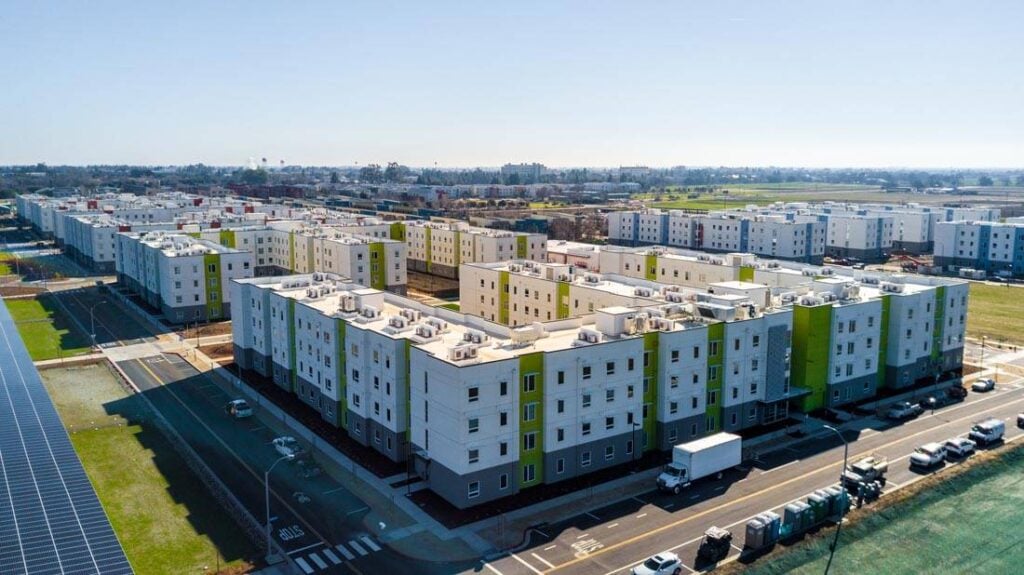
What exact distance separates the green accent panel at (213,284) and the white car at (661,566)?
85.6 metres

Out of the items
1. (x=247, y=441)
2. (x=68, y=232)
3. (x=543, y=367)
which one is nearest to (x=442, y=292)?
(x=247, y=441)

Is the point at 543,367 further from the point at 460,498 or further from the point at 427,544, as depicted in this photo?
the point at 427,544

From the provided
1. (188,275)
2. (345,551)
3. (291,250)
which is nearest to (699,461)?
(345,551)

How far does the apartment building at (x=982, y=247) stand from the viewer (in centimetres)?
15525

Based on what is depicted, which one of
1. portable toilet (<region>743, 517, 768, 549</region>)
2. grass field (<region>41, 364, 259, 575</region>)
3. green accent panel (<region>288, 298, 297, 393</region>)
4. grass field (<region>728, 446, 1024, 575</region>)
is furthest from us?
green accent panel (<region>288, 298, 297, 393</region>)

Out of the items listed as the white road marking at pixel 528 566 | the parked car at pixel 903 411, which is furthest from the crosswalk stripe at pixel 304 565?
the parked car at pixel 903 411

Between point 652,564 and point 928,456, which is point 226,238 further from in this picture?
point 928,456

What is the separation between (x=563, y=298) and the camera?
8350cm

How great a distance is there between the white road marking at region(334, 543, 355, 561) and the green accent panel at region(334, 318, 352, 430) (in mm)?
18761

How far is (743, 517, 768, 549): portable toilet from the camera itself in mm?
44750

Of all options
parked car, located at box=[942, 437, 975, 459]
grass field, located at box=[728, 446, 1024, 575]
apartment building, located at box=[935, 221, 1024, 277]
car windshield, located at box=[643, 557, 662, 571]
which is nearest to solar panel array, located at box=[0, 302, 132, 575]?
car windshield, located at box=[643, 557, 662, 571]

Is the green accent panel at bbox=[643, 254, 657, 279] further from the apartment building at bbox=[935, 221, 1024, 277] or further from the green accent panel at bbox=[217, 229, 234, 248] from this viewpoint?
the apartment building at bbox=[935, 221, 1024, 277]

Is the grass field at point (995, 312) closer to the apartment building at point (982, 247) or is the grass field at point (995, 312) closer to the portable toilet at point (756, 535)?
the apartment building at point (982, 247)

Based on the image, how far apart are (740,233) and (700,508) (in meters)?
134
